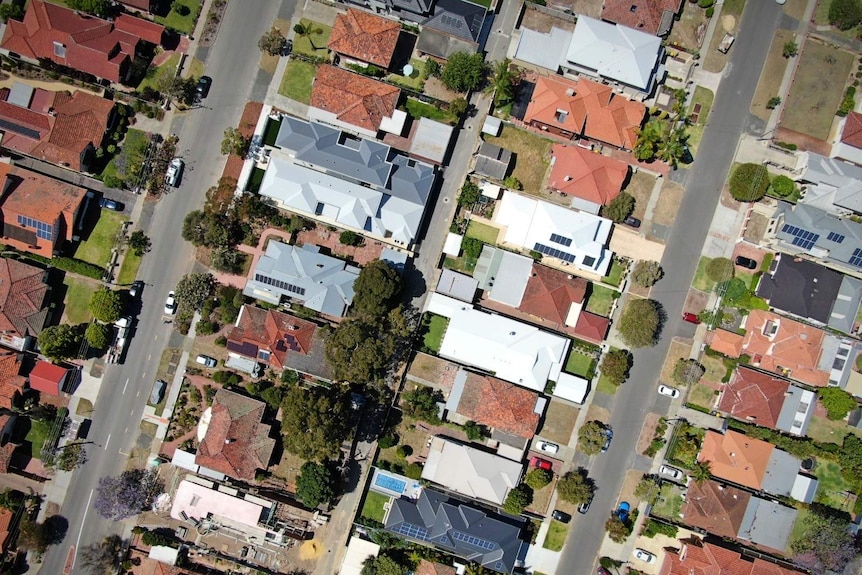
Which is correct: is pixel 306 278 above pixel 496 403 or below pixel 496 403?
above

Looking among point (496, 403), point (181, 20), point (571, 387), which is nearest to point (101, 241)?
point (181, 20)

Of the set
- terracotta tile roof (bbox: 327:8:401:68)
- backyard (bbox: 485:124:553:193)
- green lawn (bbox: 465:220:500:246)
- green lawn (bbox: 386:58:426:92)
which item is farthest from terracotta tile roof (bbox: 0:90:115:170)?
backyard (bbox: 485:124:553:193)

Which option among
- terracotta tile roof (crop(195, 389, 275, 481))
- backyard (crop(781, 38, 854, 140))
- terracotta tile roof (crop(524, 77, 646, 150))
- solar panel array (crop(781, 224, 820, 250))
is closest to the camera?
terracotta tile roof (crop(195, 389, 275, 481))

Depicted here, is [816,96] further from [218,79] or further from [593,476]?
[218,79]

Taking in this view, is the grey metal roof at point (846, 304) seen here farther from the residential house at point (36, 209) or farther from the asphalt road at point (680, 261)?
the residential house at point (36, 209)

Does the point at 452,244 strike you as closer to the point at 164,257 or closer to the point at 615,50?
the point at 615,50

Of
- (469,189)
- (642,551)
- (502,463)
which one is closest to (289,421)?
(502,463)

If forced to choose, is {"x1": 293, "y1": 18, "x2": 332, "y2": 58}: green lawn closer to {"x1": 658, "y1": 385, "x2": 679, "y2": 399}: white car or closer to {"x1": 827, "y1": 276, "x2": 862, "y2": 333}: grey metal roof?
{"x1": 658, "y1": 385, "x2": 679, "y2": 399}: white car
